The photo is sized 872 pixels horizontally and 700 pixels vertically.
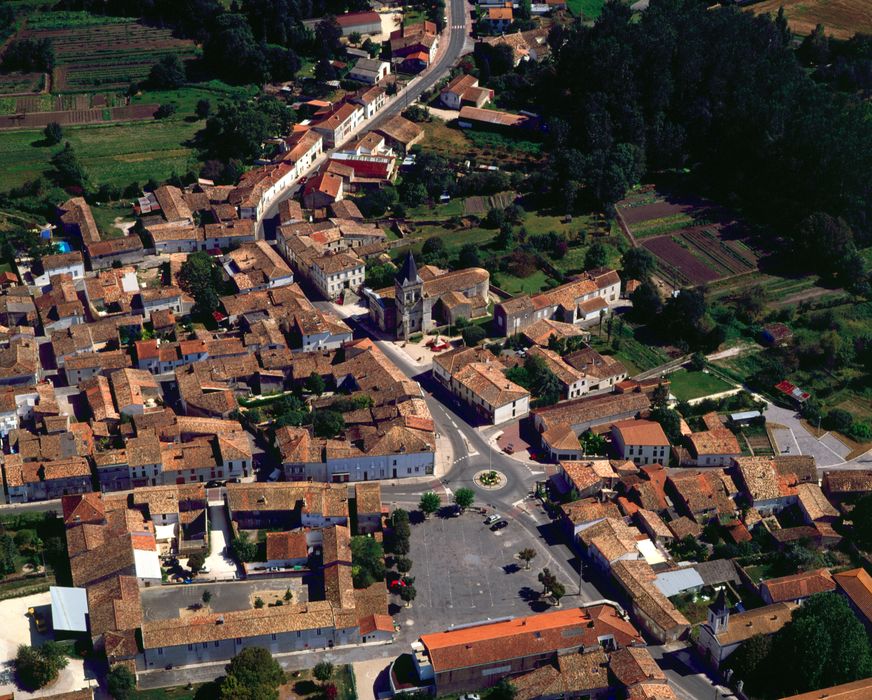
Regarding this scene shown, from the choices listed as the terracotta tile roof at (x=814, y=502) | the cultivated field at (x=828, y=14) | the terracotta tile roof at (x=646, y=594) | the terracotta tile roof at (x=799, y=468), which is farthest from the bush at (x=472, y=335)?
the cultivated field at (x=828, y=14)

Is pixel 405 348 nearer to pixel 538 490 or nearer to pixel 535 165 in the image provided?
pixel 538 490

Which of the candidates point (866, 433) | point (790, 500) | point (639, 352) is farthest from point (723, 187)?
point (790, 500)

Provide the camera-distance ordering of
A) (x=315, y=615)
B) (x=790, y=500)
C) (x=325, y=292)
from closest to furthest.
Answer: (x=315, y=615)
(x=790, y=500)
(x=325, y=292)

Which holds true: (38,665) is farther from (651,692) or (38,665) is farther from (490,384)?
(490,384)

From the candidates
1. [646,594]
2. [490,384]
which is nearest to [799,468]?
[646,594]

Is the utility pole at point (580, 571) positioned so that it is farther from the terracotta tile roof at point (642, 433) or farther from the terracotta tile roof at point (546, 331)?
the terracotta tile roof at point (546, 331)

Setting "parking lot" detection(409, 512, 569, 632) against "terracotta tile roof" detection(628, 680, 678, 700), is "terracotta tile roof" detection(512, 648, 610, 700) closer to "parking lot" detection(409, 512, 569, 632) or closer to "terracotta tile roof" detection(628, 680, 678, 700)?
"terracotta tile roof" detection(628, 680, 678, 700)

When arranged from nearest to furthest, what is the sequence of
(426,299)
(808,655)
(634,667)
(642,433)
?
(808,655)
(634,667)
(642,433)
(426,299)
